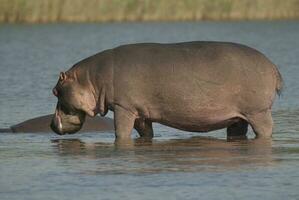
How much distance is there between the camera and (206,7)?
4375cm

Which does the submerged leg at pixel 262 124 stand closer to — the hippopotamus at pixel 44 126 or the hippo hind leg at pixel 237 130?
the hippo hind leg at pixel 237 130

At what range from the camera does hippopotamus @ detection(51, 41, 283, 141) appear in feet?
39.6

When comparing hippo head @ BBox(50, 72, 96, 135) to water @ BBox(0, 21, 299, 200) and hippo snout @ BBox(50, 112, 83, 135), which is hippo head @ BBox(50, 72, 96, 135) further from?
water @ BBox(0, 21, 299, 200)

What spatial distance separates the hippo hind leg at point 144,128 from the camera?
12.5 m

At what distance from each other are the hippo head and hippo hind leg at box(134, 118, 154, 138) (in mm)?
463

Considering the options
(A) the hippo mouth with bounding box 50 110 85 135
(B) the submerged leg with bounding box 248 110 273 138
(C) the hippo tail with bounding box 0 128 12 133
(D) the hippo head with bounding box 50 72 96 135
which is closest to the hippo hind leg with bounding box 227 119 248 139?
(B) the submerged leg with bounding box 248 110 273 138

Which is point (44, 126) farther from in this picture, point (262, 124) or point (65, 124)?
point (262, 124)

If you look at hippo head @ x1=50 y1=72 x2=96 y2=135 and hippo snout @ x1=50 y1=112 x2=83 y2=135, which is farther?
hippo snout @ x1=50 y1=112 x2=83 y2=135

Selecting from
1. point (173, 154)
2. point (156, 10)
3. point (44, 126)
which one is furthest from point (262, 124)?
point (156, 10)

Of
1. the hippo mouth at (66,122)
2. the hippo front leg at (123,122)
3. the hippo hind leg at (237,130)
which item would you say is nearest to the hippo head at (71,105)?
the hippo mouth at (66,122)

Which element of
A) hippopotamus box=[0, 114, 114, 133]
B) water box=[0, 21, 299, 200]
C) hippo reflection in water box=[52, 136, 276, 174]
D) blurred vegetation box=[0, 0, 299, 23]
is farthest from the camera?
blurred vegetation box=[0, 0, 299, 23]

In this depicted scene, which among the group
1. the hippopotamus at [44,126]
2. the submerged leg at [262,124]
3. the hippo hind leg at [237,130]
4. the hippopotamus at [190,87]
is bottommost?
the hippopotamus at [44,126]

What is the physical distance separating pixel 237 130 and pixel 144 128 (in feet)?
3.06

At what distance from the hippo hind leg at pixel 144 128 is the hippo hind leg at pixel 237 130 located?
79 centimetres
